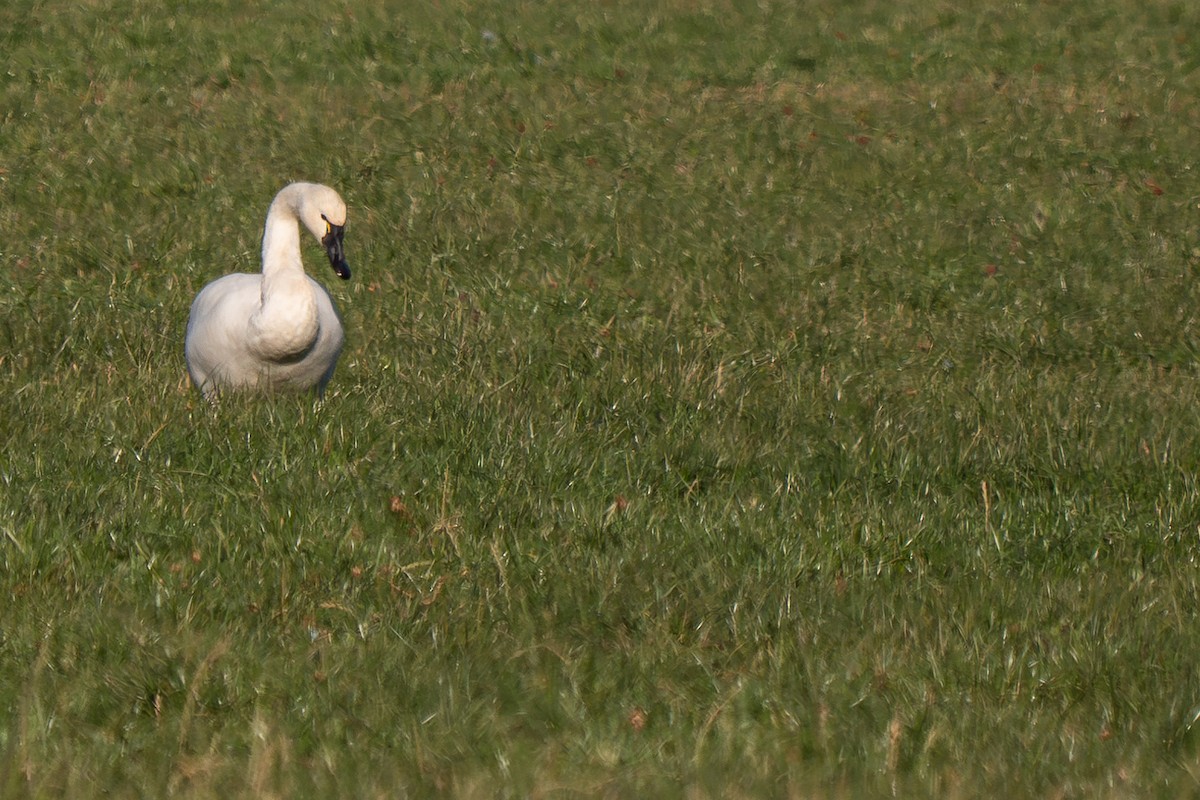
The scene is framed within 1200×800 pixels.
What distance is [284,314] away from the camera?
23.1ft

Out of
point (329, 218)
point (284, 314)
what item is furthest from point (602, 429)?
point (329, 218)

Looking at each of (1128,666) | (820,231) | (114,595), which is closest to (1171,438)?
(1128,666)

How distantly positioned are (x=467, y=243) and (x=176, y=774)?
8.01 meters

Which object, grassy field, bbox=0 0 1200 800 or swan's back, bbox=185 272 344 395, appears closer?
grassy field, bbox=0 0 1200 800

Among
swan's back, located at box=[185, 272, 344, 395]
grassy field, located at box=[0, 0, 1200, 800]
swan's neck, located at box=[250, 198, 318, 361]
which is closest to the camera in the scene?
grassy field, located at box=[0, 0, 1200, 800]

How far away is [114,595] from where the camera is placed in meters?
4.64

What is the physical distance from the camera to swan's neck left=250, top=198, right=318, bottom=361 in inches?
278

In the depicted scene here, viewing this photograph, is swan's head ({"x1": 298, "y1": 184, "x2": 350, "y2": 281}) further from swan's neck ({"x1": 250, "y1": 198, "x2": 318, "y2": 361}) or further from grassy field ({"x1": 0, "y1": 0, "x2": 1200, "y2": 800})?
grassy field ({"x1": 0, "y1": 0, "x2": 1200, "y2": 800})

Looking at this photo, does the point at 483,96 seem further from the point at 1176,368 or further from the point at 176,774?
the point at 176,774

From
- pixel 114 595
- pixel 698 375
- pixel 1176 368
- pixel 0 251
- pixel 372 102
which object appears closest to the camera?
pixel 114 595

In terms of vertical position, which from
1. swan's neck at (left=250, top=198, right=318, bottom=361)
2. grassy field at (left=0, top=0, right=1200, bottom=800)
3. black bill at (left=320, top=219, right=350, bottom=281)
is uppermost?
black bill at (left=320, top=219, right=350, bottom=281)

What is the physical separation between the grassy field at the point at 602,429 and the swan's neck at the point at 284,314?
1.16 ft

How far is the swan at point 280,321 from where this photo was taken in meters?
7.09

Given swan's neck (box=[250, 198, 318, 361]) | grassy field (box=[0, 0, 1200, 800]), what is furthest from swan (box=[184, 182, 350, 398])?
grassy field (box=[0, 0, 1200, 800])
